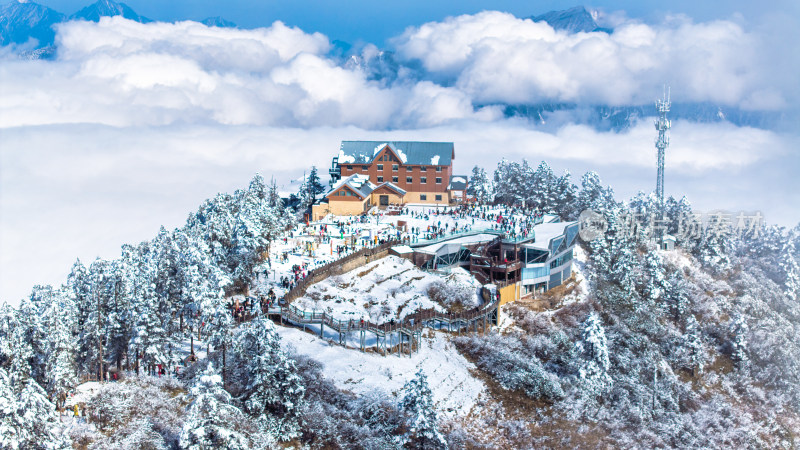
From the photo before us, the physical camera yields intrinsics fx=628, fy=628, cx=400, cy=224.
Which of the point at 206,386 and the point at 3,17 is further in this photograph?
the point at 3,17

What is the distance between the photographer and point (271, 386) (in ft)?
127

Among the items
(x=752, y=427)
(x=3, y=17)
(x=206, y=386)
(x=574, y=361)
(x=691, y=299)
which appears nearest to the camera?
(x=206, y=386)

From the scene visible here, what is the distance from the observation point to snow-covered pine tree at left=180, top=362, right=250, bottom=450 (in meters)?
31.4

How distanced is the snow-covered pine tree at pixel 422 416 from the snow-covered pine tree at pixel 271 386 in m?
6.92

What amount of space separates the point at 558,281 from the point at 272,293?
36.3 metres

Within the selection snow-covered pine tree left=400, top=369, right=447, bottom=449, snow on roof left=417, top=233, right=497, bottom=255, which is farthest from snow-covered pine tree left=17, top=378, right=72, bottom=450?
snow on roof left=417, top=233, right=497, bottom=255

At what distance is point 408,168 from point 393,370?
55953 millimetres

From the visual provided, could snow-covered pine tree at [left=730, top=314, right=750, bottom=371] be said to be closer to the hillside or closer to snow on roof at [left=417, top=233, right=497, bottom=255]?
the hillside

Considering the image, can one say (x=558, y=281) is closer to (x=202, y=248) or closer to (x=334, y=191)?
(x=334, y=191)

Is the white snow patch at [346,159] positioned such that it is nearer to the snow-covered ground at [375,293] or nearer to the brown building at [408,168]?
the brown building at [408,168]

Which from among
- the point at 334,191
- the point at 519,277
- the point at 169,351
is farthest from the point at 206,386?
the point at 334,191

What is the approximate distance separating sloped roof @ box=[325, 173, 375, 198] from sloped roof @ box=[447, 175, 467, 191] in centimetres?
1303

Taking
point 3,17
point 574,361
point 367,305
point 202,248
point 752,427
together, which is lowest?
point 752,427

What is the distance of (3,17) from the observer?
14688 centimetres
